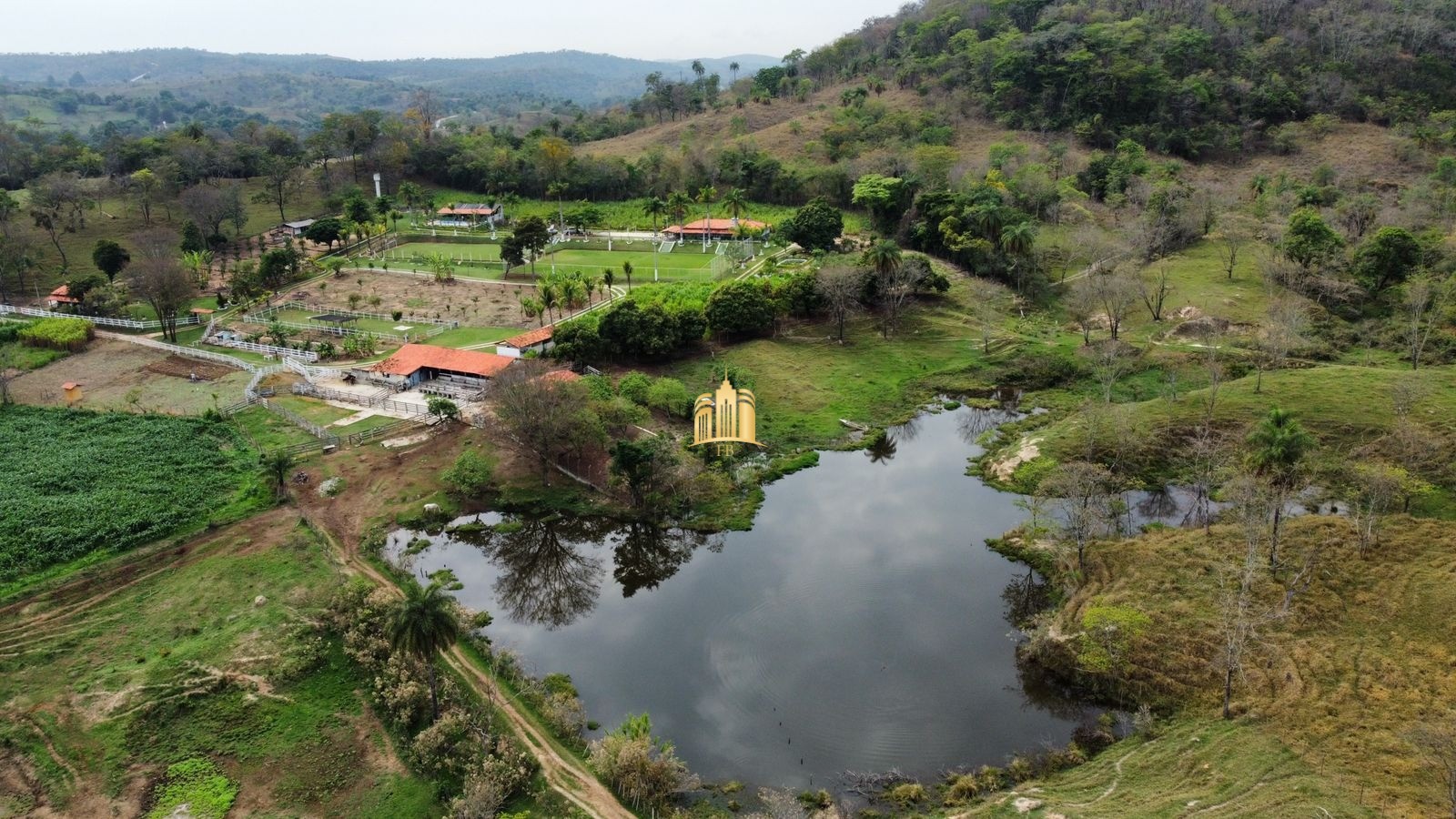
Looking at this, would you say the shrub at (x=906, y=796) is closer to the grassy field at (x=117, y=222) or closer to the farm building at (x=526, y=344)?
the farm building at (x=526, y=344)

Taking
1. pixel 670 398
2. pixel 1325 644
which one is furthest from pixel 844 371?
pixel 1325 644

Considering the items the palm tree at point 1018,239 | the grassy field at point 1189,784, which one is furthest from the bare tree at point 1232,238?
the grassy field at point 1189,784

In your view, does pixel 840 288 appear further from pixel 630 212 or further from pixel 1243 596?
pixel 630 212

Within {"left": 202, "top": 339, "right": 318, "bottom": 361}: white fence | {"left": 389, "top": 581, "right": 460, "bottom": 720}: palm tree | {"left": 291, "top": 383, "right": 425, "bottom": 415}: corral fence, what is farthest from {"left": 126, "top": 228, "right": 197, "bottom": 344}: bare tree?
{"left": 389, "top": 581, "right": 460, "bottom": 720}: palm tree

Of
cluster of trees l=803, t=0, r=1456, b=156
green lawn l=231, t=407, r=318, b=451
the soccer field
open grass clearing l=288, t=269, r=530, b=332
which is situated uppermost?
cluster of trees l=803, t=0, r=1456, b=156

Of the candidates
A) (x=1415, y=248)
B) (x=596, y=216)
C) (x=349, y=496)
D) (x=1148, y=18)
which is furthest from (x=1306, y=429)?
(x=1148, y=18)

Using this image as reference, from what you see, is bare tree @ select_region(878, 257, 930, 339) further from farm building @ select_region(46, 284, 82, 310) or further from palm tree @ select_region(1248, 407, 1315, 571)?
farm building @ select_region(46, 284, 82, 310)
